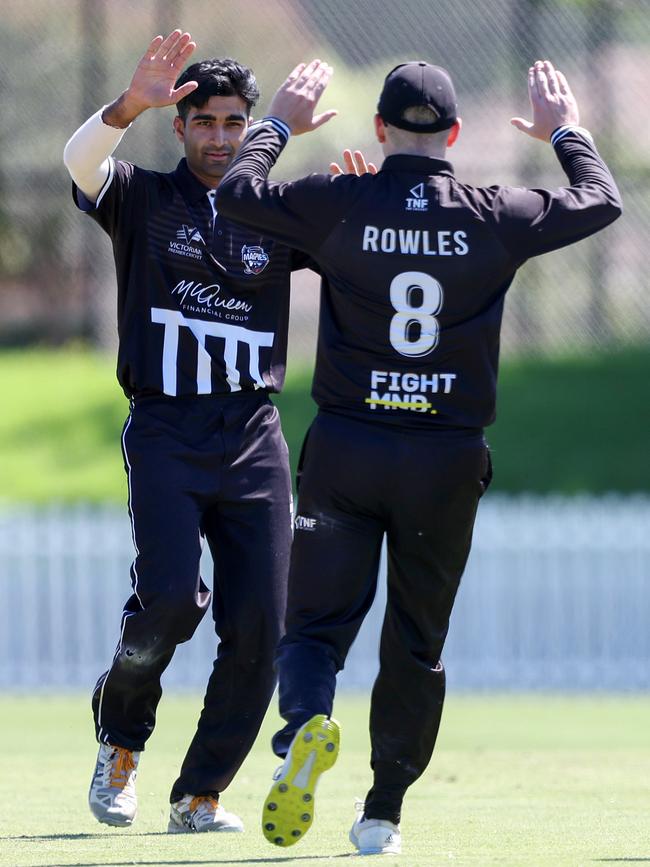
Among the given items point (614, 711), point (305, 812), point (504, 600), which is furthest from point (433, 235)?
point (504, 600)

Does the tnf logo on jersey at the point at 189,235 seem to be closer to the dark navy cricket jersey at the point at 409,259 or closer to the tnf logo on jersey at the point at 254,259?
the tnf logo on jersey at the point at 254,259

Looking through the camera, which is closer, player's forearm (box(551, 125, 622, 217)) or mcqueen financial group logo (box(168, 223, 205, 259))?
player's forearm (box(551, 125, 622, 217))

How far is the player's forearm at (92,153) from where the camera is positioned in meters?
5.44

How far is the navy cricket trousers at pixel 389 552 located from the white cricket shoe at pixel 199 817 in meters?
0.96

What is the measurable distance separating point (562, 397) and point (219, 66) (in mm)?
12045

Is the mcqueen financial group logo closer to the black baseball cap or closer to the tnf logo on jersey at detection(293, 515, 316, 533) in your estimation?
the black baseball cap

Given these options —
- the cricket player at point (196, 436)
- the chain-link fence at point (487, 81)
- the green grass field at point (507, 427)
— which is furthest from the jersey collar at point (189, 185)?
the chain-link fence at point (487, 81)

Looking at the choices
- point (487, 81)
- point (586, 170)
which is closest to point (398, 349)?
point (586, 170)

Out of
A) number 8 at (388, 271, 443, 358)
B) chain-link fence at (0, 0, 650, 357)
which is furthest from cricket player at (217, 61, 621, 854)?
chain-link fence at (0, 0, 650, 357)

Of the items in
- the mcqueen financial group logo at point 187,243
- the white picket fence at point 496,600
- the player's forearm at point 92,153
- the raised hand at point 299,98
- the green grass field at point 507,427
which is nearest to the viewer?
the raised hand at point 299,98

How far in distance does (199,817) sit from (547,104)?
8.68ft

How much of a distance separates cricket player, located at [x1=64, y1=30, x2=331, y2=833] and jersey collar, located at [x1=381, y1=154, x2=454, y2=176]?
3.30 ft

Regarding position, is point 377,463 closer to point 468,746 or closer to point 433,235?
point 433,235

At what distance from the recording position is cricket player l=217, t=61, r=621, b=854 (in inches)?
185
